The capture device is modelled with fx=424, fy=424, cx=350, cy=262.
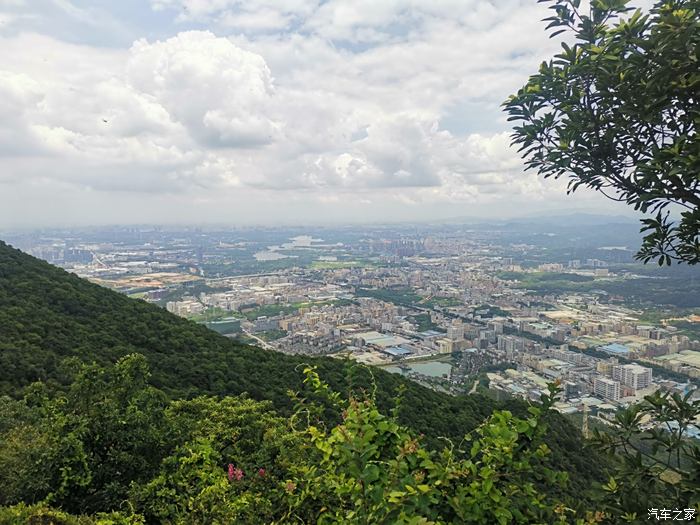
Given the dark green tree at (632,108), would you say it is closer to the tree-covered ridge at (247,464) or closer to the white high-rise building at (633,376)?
the tree-covered ridge at (247,464)

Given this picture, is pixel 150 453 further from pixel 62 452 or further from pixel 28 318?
pixel 28 318

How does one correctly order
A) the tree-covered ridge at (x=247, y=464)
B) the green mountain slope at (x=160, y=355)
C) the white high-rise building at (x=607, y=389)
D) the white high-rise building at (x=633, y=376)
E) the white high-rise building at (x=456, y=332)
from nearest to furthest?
the tree-covered ridge at (x=247, y=464) → the green mountain slope at (x=160, y=355) → the white high-rise building at (x=607, y=389) → the white high-rise building at (x=633, y=376) → the white high-rise building at (x=456, y=332)

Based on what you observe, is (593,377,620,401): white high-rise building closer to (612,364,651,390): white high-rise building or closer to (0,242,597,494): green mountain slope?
(612,364,651,390): white high-rise building

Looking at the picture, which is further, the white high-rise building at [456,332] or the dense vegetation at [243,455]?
the white high-rise building at [456,332]

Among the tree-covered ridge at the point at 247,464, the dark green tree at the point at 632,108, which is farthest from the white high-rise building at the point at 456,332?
the dark green tree at the point at 632,108

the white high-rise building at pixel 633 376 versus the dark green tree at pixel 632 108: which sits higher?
the dark green tree at pixel 632 108

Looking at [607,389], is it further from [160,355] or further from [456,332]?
[160,355]

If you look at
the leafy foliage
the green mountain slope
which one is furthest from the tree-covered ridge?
the green mountain slope

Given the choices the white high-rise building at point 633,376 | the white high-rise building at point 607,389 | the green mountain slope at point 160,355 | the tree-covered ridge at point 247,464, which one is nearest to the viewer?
the tree-covered ridge at point 247,464

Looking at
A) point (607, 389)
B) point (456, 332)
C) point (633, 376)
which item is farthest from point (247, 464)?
point (456, 332)
